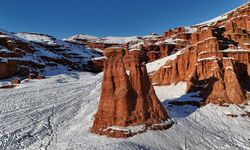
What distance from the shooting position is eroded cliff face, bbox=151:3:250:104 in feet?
146

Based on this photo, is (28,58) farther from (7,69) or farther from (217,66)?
(217,66)

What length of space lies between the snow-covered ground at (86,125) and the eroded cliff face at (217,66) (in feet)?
7.81

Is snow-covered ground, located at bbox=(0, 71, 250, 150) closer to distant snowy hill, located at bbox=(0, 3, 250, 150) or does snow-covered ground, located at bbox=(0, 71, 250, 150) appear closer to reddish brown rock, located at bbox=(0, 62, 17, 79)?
distant snowy hill, located at bbox=(0, 3, 250, 150)

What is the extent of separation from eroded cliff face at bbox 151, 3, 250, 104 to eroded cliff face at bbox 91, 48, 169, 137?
1409 cm

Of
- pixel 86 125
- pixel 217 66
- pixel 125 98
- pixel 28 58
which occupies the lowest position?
pixel 86 125

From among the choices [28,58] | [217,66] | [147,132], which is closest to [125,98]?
[147,132]

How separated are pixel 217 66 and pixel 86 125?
928 inches

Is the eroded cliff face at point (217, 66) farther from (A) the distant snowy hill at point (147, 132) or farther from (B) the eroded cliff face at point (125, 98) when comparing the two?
(B) the eroded cliff face at point (125, 98)

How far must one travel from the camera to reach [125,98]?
32.9 meters

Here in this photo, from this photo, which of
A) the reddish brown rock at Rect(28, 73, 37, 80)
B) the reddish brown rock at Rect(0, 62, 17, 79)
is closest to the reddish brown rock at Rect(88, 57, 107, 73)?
the reddish brown rock at Rect(28, 73, 37, 80)

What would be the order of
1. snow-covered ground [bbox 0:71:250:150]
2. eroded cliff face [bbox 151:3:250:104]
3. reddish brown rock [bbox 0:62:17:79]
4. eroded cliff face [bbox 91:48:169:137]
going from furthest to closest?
reddish brown rock [bbox 0:62:17:79], eroded cliff face [bbox 151:3:250:104], eroded cliff face [bbox 91:48:169:137], snow-covered ground [bbox 0:71:250:150]

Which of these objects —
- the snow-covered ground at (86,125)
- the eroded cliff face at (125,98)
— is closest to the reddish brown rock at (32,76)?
the snow-covered ground at (86,125)

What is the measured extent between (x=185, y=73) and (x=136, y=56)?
25.0 metres

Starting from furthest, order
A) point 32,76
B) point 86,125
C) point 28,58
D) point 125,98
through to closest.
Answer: point 28,58 → point 32,76 → point 86,125 → point 125,98
